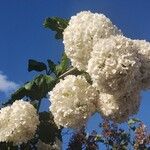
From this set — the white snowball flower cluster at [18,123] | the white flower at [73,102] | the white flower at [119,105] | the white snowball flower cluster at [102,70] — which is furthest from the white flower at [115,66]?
the white snowball flower cluster at [18,123]

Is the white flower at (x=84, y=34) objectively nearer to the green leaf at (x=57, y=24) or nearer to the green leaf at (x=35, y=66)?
→ the green leaf at (x=57, y=24)

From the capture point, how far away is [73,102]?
3.62 meters

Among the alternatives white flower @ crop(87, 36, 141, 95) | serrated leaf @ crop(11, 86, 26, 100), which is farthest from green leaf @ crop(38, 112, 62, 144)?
white flower @ crop(87, 36, 141, 95)

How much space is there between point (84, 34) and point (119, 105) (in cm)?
50

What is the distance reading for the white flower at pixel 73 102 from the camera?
359 cm

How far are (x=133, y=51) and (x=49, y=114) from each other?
103cm

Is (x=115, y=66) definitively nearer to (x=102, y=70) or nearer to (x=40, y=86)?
(x=102, y=70)

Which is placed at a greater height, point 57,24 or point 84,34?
point 57,24

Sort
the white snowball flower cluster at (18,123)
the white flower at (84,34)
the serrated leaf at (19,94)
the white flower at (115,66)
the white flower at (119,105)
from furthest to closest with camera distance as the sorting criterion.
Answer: the serrated leaf at (19,94) → the white snowball flower cluster at (18,123) → the white flower at (84,34) → the white flower at (119,105) → the white flower at (115,66)

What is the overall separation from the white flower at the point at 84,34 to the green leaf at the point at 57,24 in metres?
0.35

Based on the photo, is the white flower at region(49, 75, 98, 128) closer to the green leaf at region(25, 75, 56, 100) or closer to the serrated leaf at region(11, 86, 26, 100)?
the green leaf at region(25, 75, 56, 100)

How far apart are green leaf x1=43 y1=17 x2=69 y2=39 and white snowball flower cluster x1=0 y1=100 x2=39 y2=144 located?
58cm

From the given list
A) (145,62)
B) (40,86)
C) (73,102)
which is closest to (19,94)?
(40,86)

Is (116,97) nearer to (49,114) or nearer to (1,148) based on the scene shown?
(49,114)
